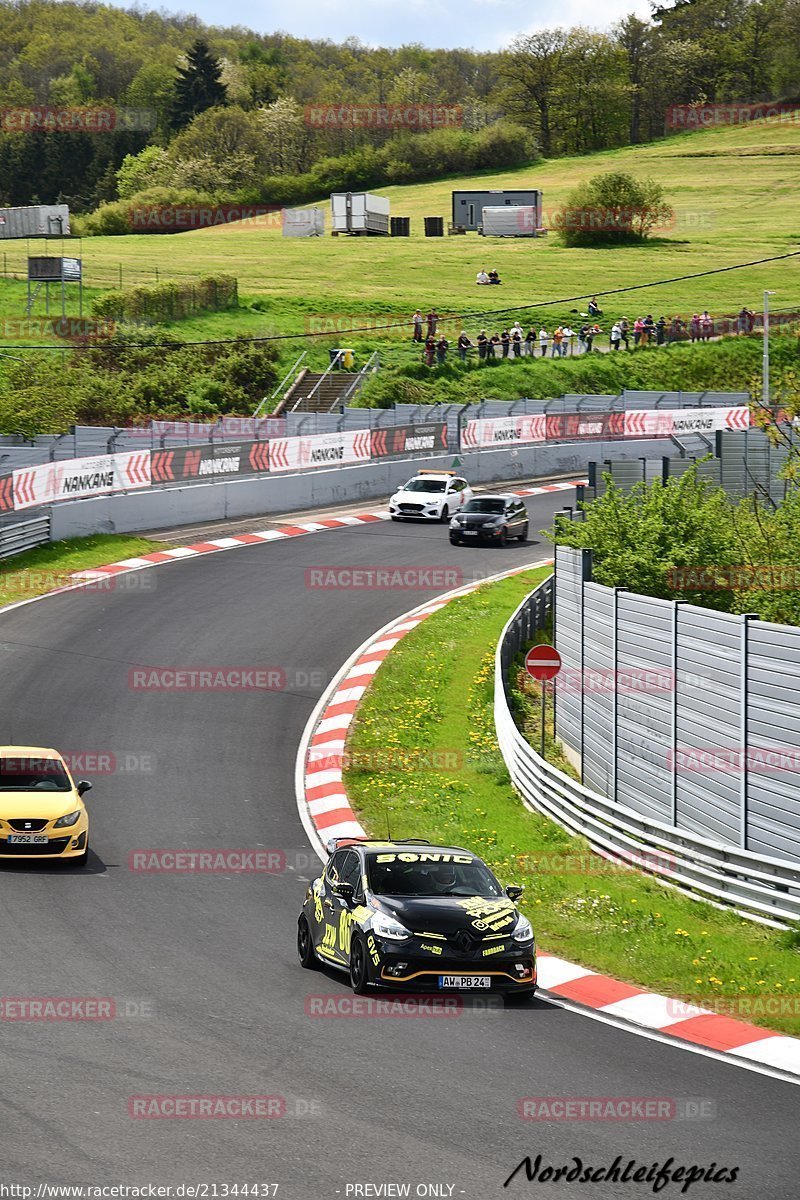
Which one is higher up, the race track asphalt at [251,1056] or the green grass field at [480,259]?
the green grass field at [480,259]

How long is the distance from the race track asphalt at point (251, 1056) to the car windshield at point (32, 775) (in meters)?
1.08

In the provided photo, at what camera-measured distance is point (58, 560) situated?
123 feet

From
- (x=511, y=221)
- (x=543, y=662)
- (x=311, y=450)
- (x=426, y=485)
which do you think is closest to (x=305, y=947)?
(x=543, y=662)

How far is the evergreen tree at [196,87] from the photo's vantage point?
183750 mm

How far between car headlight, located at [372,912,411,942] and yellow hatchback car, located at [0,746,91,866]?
6.19 meters

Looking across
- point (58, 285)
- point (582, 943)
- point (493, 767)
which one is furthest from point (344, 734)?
point (58, 285)

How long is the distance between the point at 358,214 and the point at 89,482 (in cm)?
8977

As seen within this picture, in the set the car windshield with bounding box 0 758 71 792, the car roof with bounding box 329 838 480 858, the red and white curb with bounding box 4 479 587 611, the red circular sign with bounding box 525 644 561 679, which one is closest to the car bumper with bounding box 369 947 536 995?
the car roof with bounding box 329 838 480 858

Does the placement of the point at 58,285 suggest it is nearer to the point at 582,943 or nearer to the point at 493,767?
the point at 493,767

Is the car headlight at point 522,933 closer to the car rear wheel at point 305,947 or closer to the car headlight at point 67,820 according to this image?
the car rear wheel at point 305,947

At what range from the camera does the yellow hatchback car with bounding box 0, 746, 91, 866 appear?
18.4m

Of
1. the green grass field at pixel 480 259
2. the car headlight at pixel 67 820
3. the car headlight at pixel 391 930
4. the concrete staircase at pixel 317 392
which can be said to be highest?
the green grass field at pixel 480 259

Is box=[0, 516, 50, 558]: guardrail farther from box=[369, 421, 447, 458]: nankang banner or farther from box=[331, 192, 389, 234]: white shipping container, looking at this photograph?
box=[331, 192, 389, 234]: white shipping container

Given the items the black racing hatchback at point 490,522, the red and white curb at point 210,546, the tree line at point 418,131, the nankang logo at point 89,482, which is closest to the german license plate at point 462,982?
the red and white curb at point 210,546
